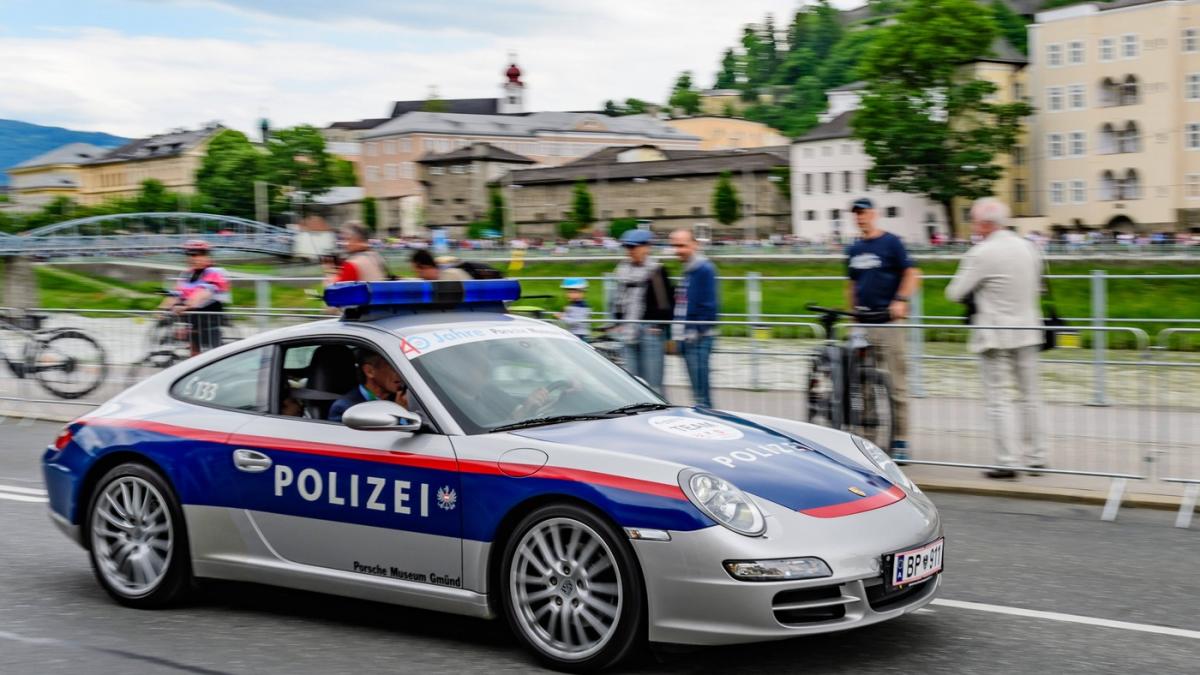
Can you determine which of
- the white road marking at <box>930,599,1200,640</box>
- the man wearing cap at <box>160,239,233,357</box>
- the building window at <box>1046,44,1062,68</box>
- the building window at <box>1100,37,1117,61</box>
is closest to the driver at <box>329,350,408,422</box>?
the white road marking at <box>930,599,1200,640</box>

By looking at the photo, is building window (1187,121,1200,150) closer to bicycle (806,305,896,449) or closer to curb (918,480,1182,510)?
bicycle (806,305,896,449)

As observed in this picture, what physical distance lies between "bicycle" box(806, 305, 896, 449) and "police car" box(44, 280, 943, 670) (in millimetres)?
3799

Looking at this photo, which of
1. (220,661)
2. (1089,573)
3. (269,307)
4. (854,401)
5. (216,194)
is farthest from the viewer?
(216,194)

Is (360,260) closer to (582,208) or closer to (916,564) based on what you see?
(916,564)

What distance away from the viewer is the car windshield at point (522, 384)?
559cm

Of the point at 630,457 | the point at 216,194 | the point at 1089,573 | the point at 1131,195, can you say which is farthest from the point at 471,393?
the point at 216,194

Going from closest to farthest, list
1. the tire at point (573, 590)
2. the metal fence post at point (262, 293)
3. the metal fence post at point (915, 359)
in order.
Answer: the tire at point (573, 590) → the metal fence post at point (915, 359) → the metal fence post at point (262, 293)

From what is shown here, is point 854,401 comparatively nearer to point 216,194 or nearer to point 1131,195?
point 1131,195

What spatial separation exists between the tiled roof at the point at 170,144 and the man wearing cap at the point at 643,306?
173 meters

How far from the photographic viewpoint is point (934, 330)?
35.3ft

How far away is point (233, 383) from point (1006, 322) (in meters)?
5.78

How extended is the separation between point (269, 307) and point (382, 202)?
464 ft

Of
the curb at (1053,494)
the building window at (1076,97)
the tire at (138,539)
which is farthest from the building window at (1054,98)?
the tire at (138,539)

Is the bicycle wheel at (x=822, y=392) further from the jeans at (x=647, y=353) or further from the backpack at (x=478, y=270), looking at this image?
the backpack at (x=478, y=270)
